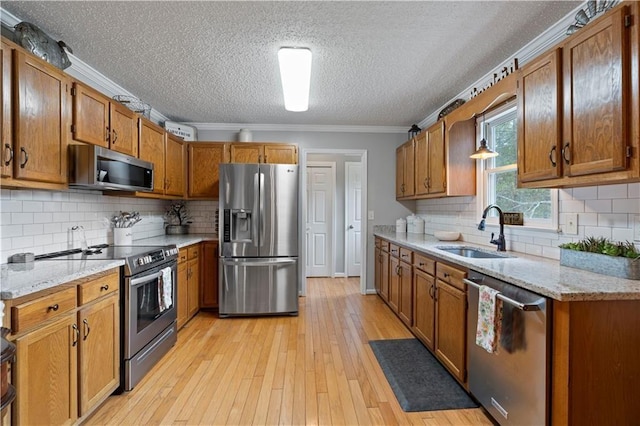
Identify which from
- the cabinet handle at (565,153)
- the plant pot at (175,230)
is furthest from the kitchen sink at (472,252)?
the plant pot at (175,230)

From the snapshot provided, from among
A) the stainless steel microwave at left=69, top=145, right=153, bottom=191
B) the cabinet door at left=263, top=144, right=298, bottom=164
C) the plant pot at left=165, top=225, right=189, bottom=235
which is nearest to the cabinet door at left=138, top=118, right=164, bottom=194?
the stainless steel microwave at left=69, top=145, right=153, bottom=191

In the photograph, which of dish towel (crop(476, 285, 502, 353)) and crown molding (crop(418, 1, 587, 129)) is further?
crown molding (crop(418, 1, 587, 129))

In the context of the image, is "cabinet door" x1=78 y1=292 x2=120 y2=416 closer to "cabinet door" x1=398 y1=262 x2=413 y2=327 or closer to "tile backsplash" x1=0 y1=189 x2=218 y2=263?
"tile backsplash" x1=0 y1=189 x2=218 y2=263

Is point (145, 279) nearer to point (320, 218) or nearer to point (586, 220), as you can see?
point (586, 220)

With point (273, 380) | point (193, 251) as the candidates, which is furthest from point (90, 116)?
point (273, 380)

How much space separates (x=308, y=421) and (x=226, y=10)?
2.51 metres

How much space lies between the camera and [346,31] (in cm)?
210

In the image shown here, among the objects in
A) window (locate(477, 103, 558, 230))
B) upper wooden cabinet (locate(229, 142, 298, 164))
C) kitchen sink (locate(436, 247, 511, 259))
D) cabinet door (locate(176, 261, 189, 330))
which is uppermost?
upper wooden cabinet (locate(229, 142, 298, 164))

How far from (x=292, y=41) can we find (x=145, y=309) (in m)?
2.26

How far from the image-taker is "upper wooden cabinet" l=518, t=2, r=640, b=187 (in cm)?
136

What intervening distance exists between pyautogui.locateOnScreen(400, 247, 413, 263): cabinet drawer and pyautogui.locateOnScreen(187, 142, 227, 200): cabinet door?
7.91 ft

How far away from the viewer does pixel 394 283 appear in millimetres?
3600

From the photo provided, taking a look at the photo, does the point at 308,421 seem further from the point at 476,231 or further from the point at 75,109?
the point at 75,109

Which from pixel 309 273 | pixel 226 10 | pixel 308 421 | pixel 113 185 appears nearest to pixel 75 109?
pixel 113 185
